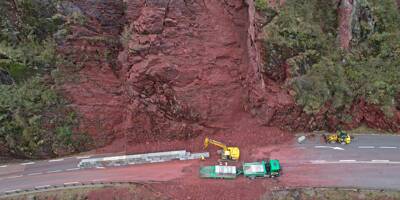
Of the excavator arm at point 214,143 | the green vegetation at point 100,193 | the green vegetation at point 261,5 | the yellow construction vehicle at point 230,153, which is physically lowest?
the green vegetation at point 100,193

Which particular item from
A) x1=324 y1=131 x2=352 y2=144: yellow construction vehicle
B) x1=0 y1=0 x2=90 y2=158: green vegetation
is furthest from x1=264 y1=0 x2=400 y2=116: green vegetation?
x1=0 y1=0 x2=90 y2=158: green vegetation

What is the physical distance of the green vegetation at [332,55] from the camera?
28.3 m

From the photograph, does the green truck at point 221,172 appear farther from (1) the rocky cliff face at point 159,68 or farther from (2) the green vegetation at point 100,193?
(1) the rocky cliff face at point 159,68

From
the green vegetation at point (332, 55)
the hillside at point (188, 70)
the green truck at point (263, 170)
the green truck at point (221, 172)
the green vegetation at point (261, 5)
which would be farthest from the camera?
the hillside at point (188, 70)

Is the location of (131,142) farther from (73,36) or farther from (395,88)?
(395,88)

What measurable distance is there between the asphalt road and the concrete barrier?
1.39 ft

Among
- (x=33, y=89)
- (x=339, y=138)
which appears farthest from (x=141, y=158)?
(x=339, y=138)

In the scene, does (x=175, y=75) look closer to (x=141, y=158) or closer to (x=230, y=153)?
(x=141, y=158)

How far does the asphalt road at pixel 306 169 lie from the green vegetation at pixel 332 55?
10.5 feet

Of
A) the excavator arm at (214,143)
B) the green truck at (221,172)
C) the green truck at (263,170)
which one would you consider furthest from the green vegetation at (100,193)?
the green truck at (263,170)

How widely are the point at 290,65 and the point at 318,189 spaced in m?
9.79

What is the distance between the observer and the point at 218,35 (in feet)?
97.8

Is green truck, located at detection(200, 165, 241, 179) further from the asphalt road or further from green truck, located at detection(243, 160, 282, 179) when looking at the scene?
the asphalt road

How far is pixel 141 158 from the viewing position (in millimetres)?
29344
